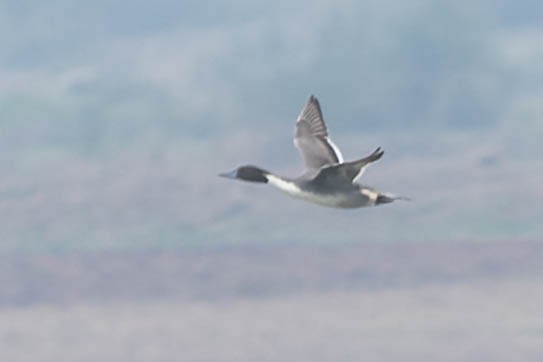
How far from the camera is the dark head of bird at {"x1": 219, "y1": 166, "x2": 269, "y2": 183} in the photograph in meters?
49.6

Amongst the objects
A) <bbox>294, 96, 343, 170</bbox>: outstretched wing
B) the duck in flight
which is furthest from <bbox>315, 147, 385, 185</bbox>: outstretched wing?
<bbox>294, 96, 343, 170</bbox>: outstretched wing

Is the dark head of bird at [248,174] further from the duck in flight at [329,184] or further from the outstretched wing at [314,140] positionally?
the outstretched wing at [314,140]

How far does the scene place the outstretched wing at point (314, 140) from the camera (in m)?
54.7

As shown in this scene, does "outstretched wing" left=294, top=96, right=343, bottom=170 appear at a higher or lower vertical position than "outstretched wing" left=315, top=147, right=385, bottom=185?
higher

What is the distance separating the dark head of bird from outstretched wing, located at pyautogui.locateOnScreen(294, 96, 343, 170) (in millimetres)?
4349

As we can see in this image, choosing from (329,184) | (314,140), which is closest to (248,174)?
(329,184)

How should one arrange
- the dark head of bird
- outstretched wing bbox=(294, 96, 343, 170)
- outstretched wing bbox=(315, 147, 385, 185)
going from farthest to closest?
1. outstretched wing bbox=(294, 96, 343, 170)
2. the dark head of bird
3. outstretched wing bbox=(315, 147, 385, 185)

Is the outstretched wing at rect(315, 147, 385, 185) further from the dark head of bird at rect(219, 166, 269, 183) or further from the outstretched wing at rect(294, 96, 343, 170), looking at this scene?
the outstretched wing at rect(294, 96, 343, 170)

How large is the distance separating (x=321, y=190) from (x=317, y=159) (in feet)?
22.3

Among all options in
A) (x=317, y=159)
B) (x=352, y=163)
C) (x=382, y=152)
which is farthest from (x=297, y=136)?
(x=382, y=152)

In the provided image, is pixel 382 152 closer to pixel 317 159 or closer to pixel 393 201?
pixel 393 201

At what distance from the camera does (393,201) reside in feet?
162

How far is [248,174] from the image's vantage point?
4988cm

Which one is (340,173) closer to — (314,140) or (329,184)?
(329,184)
